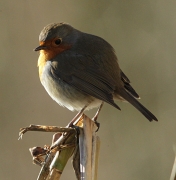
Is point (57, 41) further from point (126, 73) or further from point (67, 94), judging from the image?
point (126, 73)

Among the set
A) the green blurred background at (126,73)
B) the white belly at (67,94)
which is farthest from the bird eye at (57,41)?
the green blurred background at (126,73)

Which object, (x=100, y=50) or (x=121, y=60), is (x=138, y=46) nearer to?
(x=121, y=60)

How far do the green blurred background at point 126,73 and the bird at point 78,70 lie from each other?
3.07 ft

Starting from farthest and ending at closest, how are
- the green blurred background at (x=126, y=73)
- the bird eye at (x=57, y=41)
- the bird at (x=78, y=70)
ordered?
1. the green blurred background at (x=126, y=73)
2. the bird eye at (x=57, y=41)
3. the bird at (x=78, y=70)

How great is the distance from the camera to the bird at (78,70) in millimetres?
3479

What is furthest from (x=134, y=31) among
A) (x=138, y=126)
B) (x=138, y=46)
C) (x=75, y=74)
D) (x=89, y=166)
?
(x=89, y=166)

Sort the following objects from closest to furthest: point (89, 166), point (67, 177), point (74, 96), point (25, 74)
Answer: point (89, 166), point (74, 96), point (67, 177), point (25, 74)

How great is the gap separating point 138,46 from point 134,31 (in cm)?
20

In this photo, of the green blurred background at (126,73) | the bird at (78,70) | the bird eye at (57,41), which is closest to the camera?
the bird at (78,70)

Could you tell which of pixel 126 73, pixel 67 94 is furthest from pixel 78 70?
pixel 126 73

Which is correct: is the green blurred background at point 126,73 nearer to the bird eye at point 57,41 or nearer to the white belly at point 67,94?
the white belly at point 67,94

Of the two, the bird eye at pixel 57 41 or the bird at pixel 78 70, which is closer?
the bird at pixel 78 70

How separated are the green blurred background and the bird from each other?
0.94m

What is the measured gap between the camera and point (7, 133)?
4418mm
